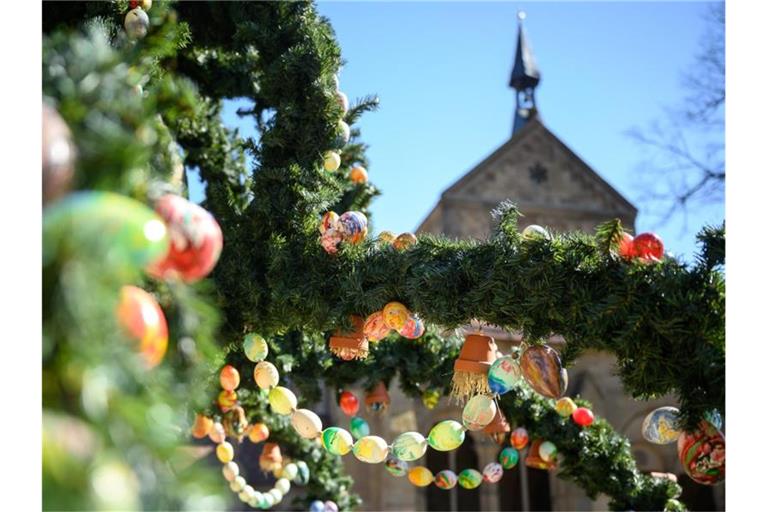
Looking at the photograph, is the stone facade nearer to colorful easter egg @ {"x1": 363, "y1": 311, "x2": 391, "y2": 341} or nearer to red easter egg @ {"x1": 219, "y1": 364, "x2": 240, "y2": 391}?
red easter egg @ {"x1": 219, "y1": 364, "x2": 240, "y2": 391}

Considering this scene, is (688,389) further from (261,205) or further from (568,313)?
(261,205)

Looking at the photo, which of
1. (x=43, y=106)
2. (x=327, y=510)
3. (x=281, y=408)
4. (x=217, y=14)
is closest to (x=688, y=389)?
(x=281, y=408)

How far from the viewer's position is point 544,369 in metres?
3.19

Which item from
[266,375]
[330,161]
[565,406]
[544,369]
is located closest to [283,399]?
[266,375]

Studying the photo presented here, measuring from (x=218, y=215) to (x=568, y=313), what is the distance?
7.84ft

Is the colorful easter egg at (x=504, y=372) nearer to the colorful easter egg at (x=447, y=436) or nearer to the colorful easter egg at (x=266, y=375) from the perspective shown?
the colorful easter egg at (x=447, y=436)

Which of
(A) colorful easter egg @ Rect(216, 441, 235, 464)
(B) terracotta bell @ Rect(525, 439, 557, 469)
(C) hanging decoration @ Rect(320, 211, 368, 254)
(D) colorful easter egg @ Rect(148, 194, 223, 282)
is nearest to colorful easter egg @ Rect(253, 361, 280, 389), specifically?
(C) hanging decoration @ Rect(320, 211, 368, 254)

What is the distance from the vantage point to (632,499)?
17.6 ft

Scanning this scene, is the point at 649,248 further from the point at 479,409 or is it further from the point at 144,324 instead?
the point at 144,324

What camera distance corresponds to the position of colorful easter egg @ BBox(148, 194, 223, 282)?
1.47 metres

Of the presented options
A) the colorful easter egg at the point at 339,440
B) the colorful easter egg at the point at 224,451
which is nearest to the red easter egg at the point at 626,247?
the colorful easter egg at the point at 339,440

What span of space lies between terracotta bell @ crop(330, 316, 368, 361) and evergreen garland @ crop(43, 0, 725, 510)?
74mm

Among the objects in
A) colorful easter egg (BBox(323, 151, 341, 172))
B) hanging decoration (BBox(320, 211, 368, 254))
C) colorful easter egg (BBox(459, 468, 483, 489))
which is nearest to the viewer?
hanging decoration (BBox(320, 211, 368, 254))

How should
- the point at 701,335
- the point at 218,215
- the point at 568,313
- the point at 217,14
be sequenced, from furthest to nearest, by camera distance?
the point at 217,14 < the point at 218,215 < the point at 568,313 < the point at 701,335
